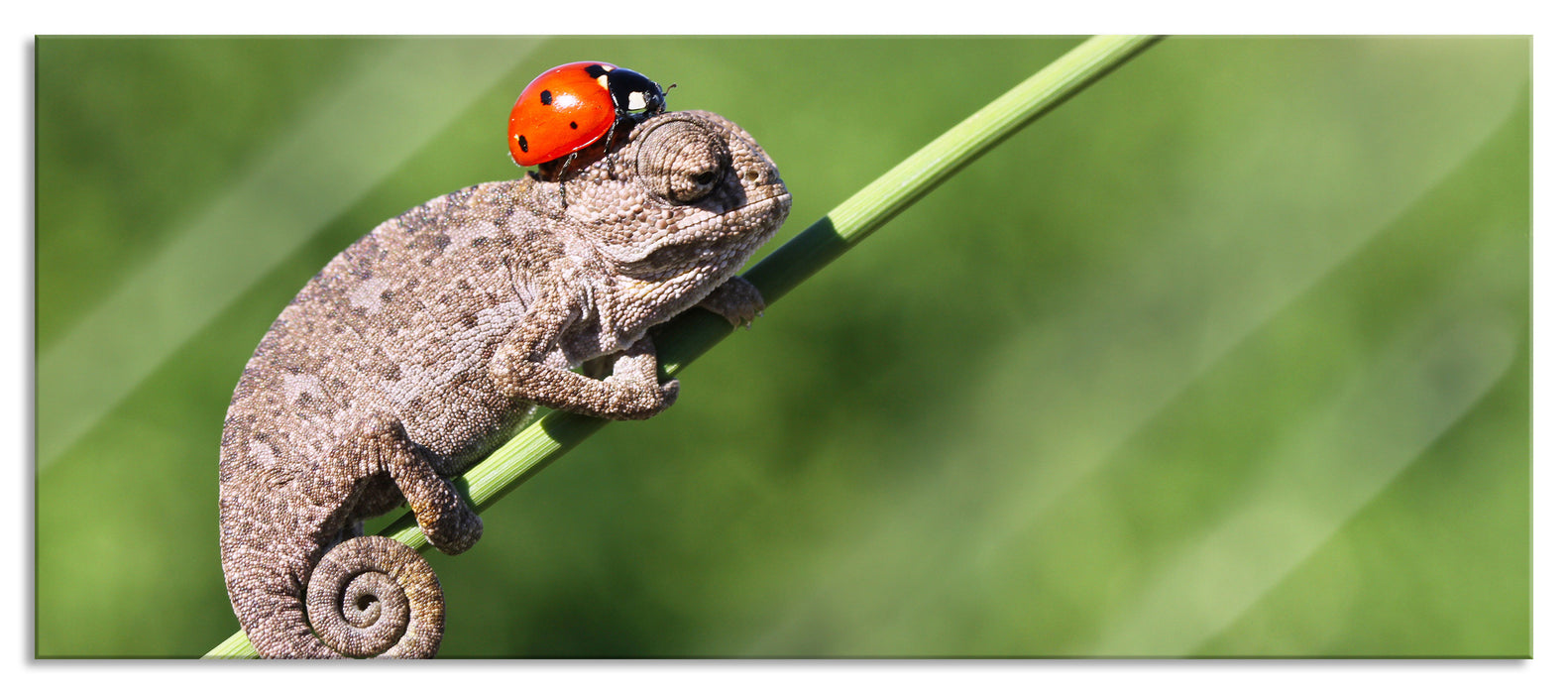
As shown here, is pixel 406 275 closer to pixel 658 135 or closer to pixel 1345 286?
pixel 658 135

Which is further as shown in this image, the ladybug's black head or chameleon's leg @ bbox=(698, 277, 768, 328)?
chameleon's leg @ bbox=(698, 277, 768, 328)

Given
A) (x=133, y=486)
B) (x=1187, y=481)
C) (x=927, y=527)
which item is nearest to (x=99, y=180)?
(x=133, y=486)

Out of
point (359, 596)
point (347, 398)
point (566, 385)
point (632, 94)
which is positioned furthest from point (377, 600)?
point (632, 94)

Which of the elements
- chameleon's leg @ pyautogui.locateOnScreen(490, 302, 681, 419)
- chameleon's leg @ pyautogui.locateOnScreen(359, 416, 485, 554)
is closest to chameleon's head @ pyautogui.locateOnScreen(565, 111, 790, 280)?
chameleon's leg @ pyautogui.locateOnScreen(490, 302, 681, 419)

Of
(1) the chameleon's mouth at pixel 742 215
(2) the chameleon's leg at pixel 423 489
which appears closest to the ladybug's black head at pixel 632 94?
(1) the chameleon's mouth at pixel 742 215

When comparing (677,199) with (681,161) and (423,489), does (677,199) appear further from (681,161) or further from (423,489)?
(423,489)

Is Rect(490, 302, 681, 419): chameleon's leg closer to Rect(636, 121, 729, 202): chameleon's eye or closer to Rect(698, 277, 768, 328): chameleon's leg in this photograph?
Rect(698, 277, 768, 328): chameleon's leg
